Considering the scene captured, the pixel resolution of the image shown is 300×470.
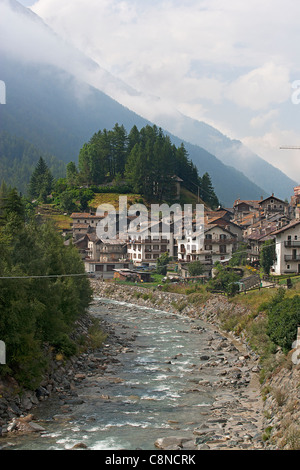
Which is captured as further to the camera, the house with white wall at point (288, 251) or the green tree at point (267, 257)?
the green tree at point (267, 257)

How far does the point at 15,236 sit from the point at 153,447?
1264 centimetres

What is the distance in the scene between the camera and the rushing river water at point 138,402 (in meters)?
17.8

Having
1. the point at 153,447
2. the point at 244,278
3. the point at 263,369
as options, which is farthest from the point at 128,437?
the point at 244,278

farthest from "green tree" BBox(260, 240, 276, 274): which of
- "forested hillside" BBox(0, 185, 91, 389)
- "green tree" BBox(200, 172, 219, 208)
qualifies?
"green tree" BBox(200, 172, 219, 208)

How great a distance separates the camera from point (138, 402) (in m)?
22.2

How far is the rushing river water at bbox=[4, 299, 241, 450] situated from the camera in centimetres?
1775

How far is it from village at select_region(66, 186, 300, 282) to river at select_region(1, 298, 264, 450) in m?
18.4

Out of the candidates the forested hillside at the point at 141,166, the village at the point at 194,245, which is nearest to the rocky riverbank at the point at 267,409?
the village at the point at 194,245

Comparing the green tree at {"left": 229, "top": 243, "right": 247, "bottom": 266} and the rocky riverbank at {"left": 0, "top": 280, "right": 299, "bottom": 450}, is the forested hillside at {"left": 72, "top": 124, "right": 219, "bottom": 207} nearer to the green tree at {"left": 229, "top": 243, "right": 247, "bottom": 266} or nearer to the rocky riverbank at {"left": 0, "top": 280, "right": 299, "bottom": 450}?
the green tree at {"left": 229, "top": 243, "right": 247, "bottom": 266}

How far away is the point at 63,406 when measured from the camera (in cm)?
2108

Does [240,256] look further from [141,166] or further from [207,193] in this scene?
[207,193]

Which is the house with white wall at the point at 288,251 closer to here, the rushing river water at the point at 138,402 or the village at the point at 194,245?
the village at the point at 194,245

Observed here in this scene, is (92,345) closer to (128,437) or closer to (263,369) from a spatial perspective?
(263,369)
